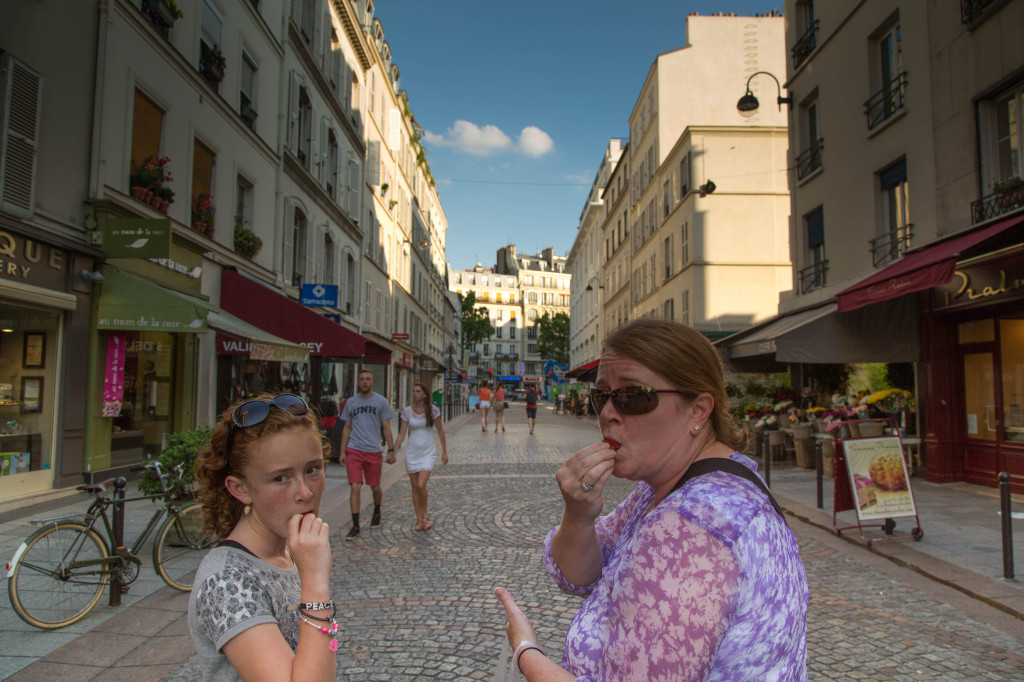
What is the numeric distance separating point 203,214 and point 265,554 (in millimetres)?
11872

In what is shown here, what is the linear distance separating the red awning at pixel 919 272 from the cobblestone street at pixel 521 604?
3728mm

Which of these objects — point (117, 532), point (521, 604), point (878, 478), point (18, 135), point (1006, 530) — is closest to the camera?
point (117, 532)

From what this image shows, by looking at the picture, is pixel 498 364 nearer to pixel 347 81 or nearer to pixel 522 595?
pixel 347 81

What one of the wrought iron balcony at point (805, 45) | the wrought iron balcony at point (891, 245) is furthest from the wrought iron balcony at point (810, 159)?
the wrought iron balcony at point (891, 245)

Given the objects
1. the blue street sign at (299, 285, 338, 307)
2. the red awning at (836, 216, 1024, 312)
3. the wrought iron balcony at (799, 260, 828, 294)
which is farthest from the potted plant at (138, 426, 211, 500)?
the wrought iron balcony at (799, 260, 828, 294)

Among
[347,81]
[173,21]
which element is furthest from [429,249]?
[173,21]

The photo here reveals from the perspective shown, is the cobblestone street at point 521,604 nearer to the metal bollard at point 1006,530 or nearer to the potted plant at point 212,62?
the metal bollard at point 1006,530

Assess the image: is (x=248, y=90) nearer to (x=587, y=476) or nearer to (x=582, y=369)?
(x=587, y=476)

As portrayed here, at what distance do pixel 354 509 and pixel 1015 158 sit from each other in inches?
393

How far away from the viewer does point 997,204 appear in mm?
8812

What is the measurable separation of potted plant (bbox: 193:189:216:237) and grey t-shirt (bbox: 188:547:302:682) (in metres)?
11.7

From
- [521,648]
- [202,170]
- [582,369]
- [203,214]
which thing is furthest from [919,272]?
[582,369]

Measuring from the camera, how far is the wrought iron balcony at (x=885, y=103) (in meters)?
11.3

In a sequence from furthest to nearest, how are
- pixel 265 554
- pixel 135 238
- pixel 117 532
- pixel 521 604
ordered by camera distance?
pixel 135 238 < pixel 521 604 < pixel 117 532 < pixel 265 554
